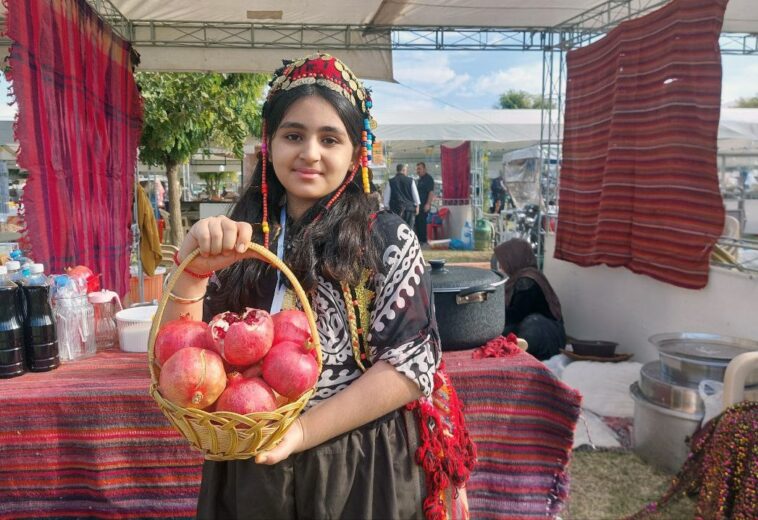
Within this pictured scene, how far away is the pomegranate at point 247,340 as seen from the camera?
0.95 metres

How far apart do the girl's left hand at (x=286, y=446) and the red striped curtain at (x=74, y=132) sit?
264cm

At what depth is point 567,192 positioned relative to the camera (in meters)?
5.71

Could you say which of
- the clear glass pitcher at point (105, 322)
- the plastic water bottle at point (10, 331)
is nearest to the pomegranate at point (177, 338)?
the plastic water bottle at point (10, 331)

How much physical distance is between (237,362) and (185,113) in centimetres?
795

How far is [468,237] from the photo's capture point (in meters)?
13.7

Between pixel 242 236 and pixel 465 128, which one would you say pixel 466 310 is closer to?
pixel 242 236

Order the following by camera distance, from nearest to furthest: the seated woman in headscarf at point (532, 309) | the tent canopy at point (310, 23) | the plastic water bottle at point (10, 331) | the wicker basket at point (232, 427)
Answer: the wicker basket at point (232, 427)
the plastic water bottle at point (10, 331)
the seated woman in headscarf at point (532, 309)
the tent canopy at point (310, 23)

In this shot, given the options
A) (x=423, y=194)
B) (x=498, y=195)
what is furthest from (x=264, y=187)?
(x=498, y=195)

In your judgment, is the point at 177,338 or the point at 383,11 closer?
the point at 177,338

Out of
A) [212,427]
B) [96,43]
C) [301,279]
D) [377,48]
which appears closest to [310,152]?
[301,279]

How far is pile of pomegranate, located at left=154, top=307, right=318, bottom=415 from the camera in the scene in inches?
35.6

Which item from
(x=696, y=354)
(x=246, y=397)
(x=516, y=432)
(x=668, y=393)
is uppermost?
(x=246, y=397)

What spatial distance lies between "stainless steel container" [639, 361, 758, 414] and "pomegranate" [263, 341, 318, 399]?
2.76 m

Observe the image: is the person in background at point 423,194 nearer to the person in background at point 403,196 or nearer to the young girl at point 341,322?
the person in background at point 403,196
